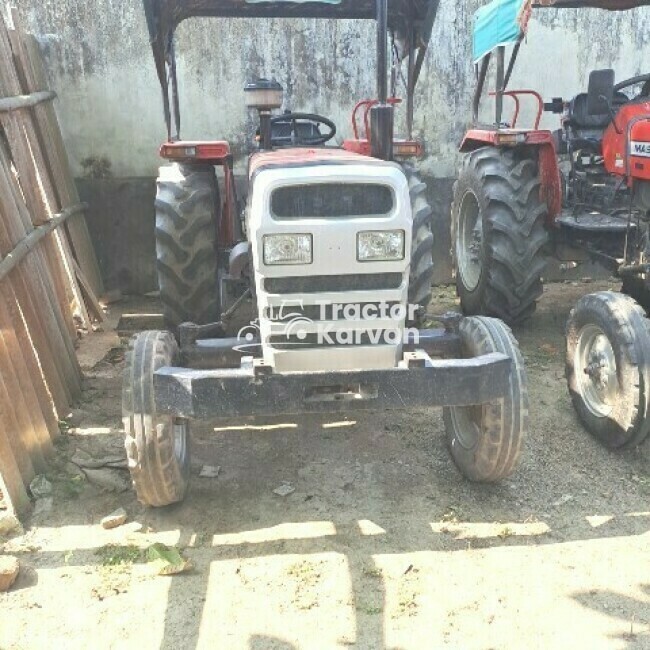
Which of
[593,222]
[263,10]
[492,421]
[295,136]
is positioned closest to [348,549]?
[492,421]

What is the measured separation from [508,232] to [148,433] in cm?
298

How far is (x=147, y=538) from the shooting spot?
9.94ft

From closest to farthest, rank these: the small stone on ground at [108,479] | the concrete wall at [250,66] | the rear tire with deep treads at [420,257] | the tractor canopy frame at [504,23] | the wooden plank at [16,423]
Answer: the wooden plank at [16,423] → the small stone on ground at [108,479] → the rear tire with deep treads at [420,257] → the tractor canopy frame at [504,23] → the concrete wall at [250,66]

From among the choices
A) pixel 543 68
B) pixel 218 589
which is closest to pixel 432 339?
pixel 218 589

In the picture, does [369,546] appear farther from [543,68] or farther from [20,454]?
[543,68]

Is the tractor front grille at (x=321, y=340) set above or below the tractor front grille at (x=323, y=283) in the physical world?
below

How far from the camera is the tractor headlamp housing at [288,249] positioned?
2.74 meters

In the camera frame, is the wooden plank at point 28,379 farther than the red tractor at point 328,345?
Yes

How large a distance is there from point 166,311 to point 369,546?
1.96 m

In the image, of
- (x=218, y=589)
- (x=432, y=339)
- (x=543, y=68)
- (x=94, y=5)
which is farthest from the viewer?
(x=543, y=68)

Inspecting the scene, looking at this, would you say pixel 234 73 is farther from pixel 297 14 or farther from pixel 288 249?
pixel 288 249

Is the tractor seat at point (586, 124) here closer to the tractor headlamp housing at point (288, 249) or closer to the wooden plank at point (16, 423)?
the tractor headlamp housing at point (288, 249)

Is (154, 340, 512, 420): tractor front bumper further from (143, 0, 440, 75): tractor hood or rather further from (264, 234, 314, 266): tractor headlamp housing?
(143, 0, 440, 75): tractor hood

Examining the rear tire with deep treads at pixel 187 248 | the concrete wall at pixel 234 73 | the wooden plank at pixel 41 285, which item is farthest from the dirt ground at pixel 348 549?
the concrete wall at pixel 234 73
